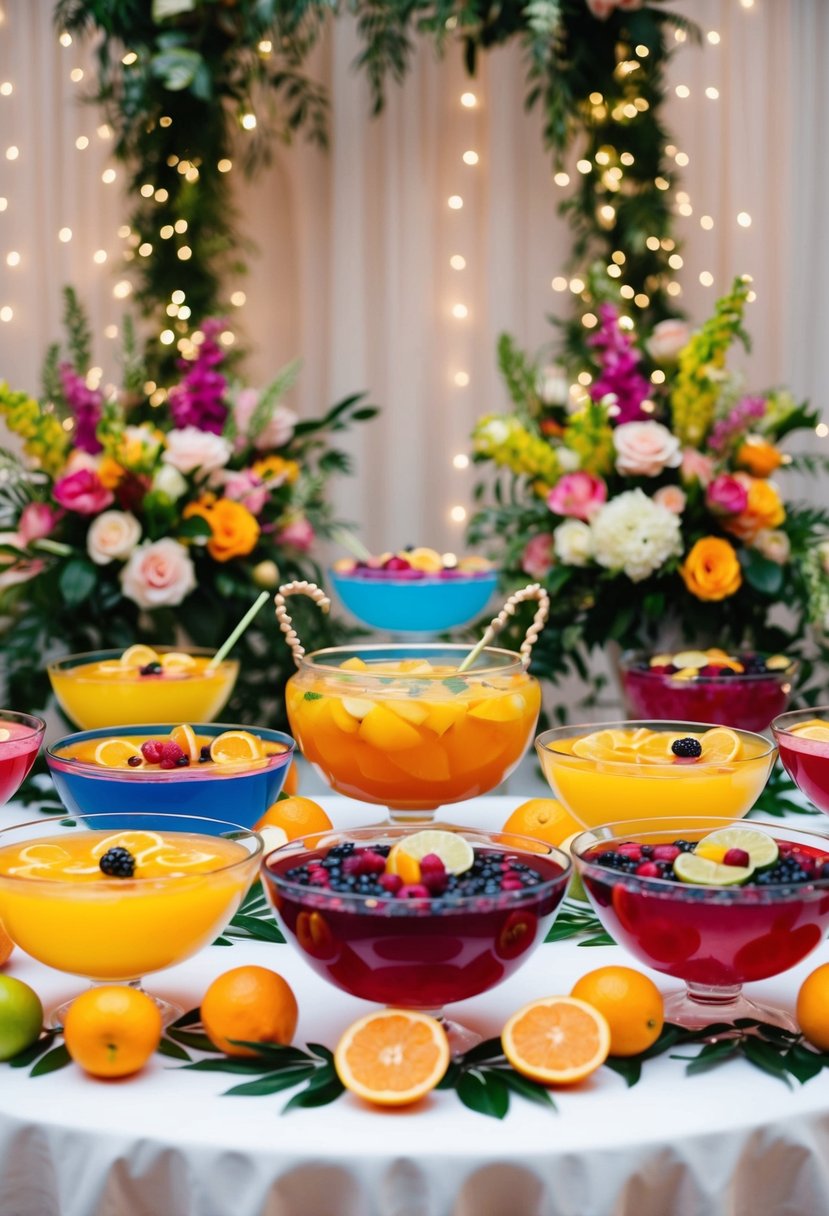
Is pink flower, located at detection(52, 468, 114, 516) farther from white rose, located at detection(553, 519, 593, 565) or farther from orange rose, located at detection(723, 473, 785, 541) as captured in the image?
orange rose, located at detection(723, 473, 785, 541)

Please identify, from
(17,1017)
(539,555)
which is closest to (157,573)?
(539,555)

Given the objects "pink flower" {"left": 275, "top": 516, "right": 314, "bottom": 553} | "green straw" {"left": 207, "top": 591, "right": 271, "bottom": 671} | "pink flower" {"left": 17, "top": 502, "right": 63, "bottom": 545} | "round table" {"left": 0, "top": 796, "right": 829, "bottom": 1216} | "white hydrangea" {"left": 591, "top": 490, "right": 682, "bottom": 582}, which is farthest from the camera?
"pink flower" {"left": 275, "top": 516, "right": 314, "bottom": 553}

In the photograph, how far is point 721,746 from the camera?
1379 mm

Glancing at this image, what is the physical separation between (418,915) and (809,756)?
0.63m

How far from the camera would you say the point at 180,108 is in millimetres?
3404

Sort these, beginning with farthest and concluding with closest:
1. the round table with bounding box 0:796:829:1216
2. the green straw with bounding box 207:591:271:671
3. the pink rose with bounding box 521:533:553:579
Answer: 1. the pink rose with bounding box 521:533:553:579
2. the green straw with bounding box 207:591:271:671
3. the round table with bounding box 0:796:829:1216

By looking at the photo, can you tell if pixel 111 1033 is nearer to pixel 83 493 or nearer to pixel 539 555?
pixel 83 493

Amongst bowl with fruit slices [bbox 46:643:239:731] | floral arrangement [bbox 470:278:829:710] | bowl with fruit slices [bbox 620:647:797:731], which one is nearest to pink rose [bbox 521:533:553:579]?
floral arrangement [bbox 470:278:829:710]

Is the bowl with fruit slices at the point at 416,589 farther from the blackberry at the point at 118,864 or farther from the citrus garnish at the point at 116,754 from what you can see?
the blackberry at the point at 118,864

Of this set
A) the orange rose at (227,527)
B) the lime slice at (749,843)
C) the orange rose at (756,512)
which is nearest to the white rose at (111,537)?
the orange rose at (227,527)

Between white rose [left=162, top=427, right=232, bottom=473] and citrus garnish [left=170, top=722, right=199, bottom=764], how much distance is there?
101 centimetres

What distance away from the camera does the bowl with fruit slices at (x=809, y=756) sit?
4.54ft

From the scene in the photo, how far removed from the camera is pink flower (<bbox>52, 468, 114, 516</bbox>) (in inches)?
88.6

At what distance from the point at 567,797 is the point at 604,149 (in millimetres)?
2500
